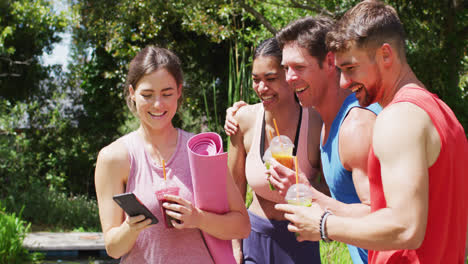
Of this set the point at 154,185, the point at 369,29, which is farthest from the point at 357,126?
the point at 154,185

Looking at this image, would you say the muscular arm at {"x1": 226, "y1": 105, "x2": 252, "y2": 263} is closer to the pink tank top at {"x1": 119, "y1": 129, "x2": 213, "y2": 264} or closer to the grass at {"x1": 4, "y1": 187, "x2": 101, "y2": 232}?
the pink tank top at {"x1": 119, "y1": 129, "x2": 213, "y2": 264}

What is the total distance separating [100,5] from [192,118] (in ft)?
10.4

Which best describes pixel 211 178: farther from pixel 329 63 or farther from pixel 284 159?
pixel 329 63

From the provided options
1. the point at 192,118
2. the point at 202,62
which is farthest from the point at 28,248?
the point at 202,62

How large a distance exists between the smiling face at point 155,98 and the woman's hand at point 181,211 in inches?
18.5

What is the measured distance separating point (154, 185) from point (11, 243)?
5.18 metres

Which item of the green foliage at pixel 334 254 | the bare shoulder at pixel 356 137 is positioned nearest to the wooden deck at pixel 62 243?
the green foliage at pixel 334 254

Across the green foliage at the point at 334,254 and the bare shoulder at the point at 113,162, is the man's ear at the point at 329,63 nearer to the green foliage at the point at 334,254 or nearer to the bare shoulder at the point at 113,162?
the bare shoulder at the point at 113,162

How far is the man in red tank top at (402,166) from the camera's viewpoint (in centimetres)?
136

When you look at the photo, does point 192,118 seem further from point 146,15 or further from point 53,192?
point 53,192

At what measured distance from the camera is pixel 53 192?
33.8ft

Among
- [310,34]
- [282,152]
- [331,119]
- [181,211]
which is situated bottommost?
[181,211]

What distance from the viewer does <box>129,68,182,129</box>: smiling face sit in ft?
7.50

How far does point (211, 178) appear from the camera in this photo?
2.06m
